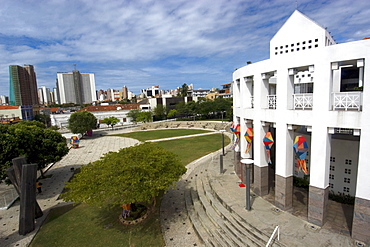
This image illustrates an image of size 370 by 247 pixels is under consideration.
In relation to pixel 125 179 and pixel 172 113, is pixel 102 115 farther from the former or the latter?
pixel 125 179

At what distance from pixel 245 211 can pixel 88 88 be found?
161636mm

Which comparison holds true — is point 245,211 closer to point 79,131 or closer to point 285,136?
point 285,136

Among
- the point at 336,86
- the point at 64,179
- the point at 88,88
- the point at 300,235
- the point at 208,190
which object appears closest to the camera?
the point at 300,235

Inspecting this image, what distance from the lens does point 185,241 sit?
11039 mm

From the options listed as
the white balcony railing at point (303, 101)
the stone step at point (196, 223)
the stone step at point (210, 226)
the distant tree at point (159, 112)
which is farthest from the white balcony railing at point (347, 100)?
the distant tree at point (159, 112)

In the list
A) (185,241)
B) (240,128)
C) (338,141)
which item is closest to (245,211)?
(185,241)

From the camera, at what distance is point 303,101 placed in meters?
9.98

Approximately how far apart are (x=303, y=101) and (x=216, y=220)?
776 centimetres

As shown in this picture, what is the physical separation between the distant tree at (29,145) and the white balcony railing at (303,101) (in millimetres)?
18964

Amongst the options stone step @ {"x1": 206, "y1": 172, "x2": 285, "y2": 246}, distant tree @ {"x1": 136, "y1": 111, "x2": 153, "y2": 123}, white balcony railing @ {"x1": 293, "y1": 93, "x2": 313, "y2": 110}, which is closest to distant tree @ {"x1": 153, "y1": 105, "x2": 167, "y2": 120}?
distant tree @ {"x1": 136, "y1": 111, "x2": 153, "y2": 123}

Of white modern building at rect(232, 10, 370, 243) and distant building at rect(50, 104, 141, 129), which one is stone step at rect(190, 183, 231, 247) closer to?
white modern building at rect(232, 10, 370, 243)

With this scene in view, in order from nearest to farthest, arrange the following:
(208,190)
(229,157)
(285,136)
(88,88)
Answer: (285,136) < (208,190) < (229,157) < (88,88)

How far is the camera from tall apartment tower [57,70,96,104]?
14323cm

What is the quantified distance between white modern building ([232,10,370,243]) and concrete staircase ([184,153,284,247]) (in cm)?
257
